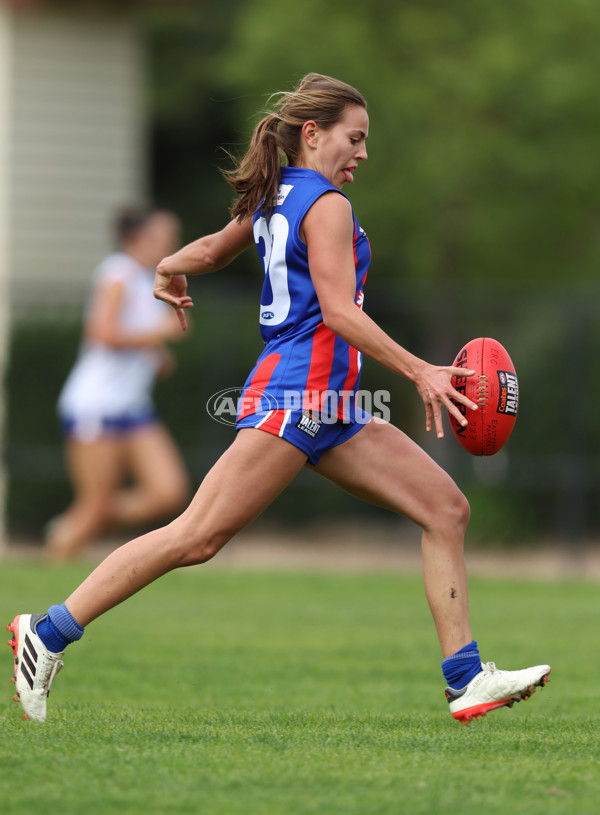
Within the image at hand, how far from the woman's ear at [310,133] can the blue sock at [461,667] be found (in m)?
1.94

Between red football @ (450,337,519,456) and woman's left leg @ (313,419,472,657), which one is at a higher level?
red football @ (450,337,519,456)

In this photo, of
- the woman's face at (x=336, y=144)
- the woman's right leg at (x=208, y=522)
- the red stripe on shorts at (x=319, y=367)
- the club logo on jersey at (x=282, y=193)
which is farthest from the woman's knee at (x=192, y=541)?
the woman's face at (x=336, y=144)

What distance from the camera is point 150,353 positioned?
1053 centimetres

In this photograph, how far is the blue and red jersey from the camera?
4688 millimetres

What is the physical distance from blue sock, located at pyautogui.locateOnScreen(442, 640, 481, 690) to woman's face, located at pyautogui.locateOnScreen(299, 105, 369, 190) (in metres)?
1.79

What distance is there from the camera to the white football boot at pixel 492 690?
4746mm

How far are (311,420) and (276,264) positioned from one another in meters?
0.58

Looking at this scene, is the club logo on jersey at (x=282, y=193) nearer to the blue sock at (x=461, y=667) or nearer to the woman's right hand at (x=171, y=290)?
the woman's right hand at (x=171, y=290)

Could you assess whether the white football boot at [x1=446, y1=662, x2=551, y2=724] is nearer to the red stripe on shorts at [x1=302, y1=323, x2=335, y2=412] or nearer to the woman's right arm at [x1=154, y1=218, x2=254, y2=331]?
the red stripe on shorts at [x1=302, y1=323, x2=335, y2=412]

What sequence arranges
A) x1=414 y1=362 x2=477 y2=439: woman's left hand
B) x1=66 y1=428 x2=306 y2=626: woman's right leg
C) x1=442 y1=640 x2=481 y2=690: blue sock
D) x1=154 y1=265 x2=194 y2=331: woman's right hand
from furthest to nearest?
x1=154 y1=265 x2=194 y2=331: woman's right hand, x1=442 y1=640 x2=481 y2=690: blue sock, x1=66 y1=428 x2=306 y2=626: woman's right leg, x1=414 y1=362 x2=477 y2=439: woman's left hand

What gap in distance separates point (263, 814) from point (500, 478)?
32.4 ft

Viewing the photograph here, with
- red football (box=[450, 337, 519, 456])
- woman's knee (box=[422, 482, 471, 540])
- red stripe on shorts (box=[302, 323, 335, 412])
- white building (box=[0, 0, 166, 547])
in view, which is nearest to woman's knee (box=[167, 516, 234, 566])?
red stripe on shorts (box=[302, 323, 335, 412])

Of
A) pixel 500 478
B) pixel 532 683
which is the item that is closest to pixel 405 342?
pixel 500 478

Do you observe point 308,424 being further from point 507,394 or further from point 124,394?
point 124,394
